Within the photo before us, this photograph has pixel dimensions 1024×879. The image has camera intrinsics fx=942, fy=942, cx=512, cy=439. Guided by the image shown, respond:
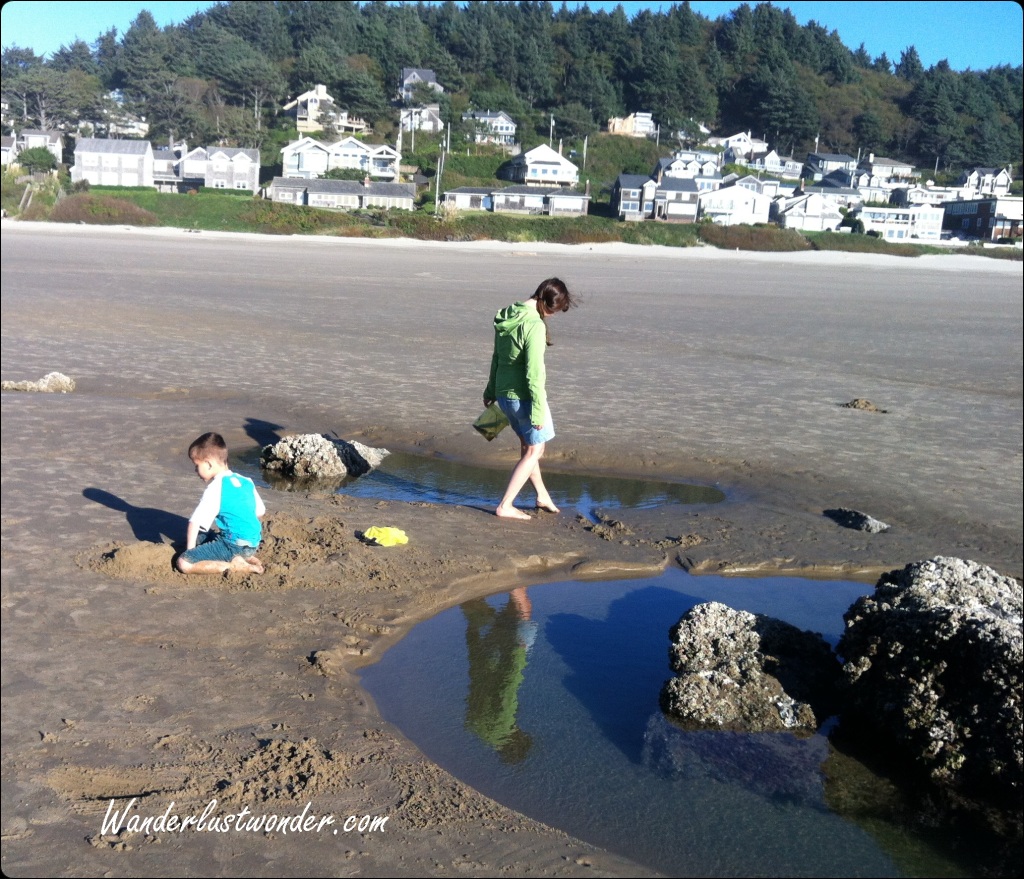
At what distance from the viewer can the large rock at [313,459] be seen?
27.2ft

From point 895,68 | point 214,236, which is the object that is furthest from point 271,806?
point 895,68

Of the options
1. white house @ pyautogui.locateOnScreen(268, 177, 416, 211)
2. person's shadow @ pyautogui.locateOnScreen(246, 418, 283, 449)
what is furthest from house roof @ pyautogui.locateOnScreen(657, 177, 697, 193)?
person's shadow @ pyautogui.locateOnScreen(246, 418, 283, 449)

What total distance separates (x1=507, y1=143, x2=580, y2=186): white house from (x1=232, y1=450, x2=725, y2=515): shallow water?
74.9 meters

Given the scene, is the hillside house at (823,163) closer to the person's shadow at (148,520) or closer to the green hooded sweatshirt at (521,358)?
the green hooded sweatshirt at (521,358)

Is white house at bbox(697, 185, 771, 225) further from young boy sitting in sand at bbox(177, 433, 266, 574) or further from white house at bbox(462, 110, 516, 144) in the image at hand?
young boy sitting in sand at bbox(177, 433, 266, 574)

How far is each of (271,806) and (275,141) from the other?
8964 centimetres

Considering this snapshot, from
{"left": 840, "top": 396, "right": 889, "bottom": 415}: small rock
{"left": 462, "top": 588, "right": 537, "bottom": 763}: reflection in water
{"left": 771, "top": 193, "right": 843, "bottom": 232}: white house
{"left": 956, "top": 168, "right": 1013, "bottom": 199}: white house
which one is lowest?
{"left": 462, "top": 588, "right": 537, "bottom": 763}: reflection in water

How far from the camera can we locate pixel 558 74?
120 m

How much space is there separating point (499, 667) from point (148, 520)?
113 inches

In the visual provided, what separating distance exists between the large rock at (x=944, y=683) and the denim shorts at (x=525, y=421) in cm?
288

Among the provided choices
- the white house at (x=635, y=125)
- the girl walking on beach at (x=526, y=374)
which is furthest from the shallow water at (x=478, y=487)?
the white house at (x=635, y=125)

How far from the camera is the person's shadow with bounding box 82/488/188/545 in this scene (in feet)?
20.0

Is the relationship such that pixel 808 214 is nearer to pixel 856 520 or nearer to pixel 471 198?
pixel 471 198

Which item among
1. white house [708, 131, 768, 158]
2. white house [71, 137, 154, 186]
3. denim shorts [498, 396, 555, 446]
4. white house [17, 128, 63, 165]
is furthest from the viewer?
white house [708, 131, 768, 158]
